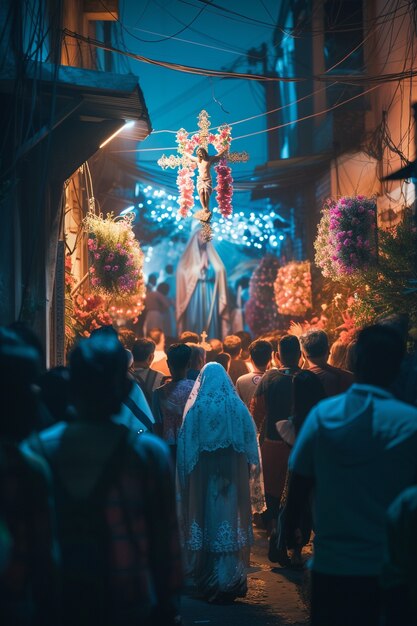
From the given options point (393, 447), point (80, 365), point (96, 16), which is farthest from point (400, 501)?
point (96, 16)

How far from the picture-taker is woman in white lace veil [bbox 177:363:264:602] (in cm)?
820

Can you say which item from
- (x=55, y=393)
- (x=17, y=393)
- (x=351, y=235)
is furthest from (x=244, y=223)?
(x=17, y=393)

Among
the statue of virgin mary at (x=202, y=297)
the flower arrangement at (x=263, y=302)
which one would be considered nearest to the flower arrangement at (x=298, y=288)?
the statue of virgin mary at (x=202, y=297)

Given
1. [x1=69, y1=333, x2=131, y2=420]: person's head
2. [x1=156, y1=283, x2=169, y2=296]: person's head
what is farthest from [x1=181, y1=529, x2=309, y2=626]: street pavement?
[x1=156, y1=283, x2=169, y2=296]: person's head

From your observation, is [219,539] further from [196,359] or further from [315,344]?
[196,359]

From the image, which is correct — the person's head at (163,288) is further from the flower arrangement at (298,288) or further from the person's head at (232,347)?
the person's head at (232,347)

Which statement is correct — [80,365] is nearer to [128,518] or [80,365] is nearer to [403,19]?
[128,518]

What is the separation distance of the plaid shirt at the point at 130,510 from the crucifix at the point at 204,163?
1041 cm

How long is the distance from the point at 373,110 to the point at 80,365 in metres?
16.9

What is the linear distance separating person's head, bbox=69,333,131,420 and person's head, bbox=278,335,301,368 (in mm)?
5882

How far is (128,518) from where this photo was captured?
139 inches

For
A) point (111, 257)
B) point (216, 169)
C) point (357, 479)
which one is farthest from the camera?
point (216, 169)

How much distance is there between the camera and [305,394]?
780cm

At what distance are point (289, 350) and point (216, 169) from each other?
5.66m
